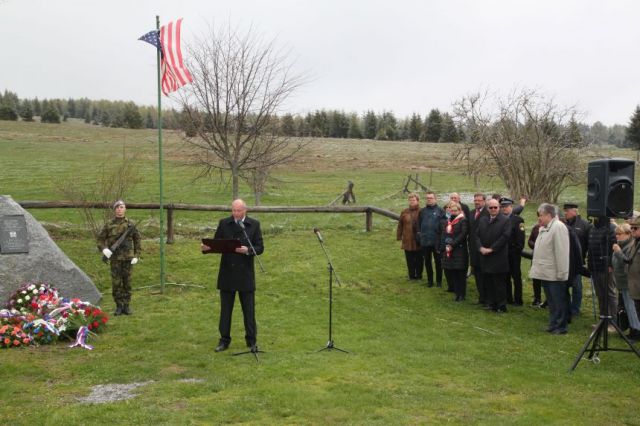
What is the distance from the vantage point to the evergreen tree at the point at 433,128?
64.6m

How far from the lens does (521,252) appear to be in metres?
11.4

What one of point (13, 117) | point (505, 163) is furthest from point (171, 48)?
point (13, 117)

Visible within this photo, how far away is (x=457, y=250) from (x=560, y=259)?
7.56ft

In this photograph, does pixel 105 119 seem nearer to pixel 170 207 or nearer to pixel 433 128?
pixel 433 128

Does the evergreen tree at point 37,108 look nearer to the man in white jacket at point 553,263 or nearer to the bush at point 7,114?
the bush at point 7,114

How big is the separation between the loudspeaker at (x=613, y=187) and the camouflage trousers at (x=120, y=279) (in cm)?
715

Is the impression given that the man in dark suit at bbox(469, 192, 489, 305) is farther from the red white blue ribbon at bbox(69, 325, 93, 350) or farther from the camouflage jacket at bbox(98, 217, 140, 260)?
the red white blue ribbon at bbox(69, 325, 93, 350)

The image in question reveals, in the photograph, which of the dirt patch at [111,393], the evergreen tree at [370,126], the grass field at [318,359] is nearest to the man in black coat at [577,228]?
the grass field at [318,359]

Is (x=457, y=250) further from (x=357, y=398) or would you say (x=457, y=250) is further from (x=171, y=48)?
(x=171, y=48)

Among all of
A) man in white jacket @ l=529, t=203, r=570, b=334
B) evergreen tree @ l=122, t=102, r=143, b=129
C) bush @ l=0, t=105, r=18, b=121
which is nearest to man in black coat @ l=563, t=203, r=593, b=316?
man in white jacket @ l=529, t=203, r=570, b=334

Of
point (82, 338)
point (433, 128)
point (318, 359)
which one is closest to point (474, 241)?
point (318, 359)

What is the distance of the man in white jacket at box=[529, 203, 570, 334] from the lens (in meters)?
9.45

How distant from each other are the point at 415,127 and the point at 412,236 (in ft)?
213

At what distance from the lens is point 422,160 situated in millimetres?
55031
